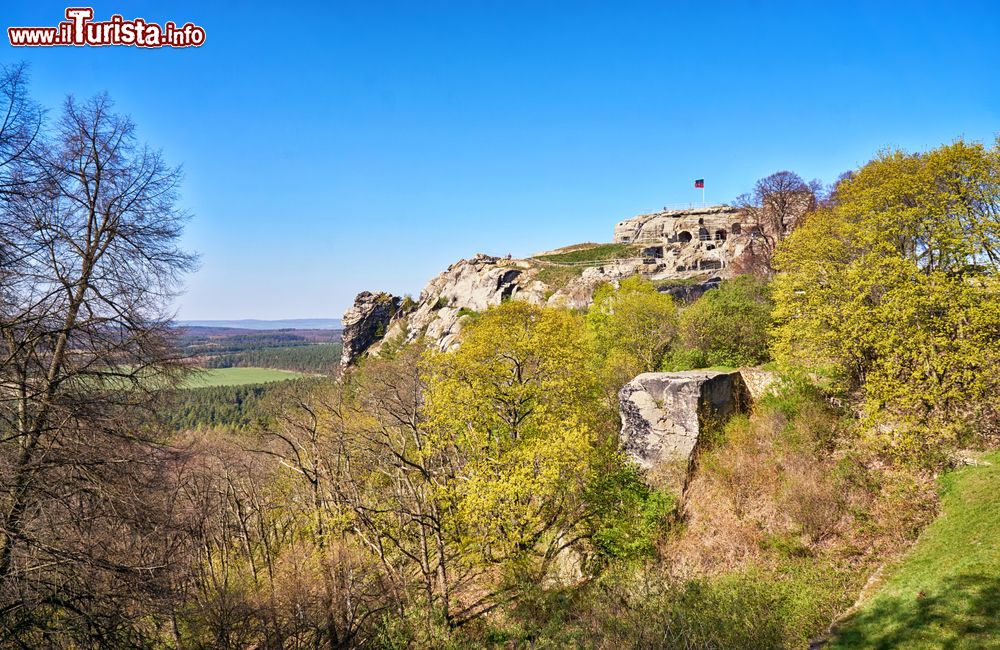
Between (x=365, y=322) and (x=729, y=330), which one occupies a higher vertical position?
(x=365, y=322)

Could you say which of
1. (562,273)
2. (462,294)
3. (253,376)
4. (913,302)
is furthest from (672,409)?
(253,376)

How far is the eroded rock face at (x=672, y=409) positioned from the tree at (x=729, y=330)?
370 cm

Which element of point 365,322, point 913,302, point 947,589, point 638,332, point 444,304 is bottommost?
point 947,589

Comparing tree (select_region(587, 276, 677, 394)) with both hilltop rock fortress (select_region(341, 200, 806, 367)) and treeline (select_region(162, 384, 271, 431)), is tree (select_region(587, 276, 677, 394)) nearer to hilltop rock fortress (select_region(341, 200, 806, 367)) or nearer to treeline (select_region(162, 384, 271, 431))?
hilltop rock fortress (select_region(341, 200, 806, 367))

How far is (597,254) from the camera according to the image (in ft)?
271

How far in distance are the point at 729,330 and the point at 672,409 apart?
23.8 ft

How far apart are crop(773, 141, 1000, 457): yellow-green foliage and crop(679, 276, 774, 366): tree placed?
11.3ft

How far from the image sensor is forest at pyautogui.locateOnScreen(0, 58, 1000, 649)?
6965 millimetres

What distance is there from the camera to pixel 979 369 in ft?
43.0

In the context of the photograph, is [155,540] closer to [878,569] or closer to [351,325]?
[878,569]

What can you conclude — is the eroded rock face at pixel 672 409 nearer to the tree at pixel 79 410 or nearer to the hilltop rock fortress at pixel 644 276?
the hilltop rock fortress at pixel 644 276

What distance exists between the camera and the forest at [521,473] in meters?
6.96

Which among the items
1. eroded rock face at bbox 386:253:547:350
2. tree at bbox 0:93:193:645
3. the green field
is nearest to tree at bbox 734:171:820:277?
eroded rock face at bbox 386:253:547:350

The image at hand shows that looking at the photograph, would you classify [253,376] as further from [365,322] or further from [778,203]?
[778,203]
